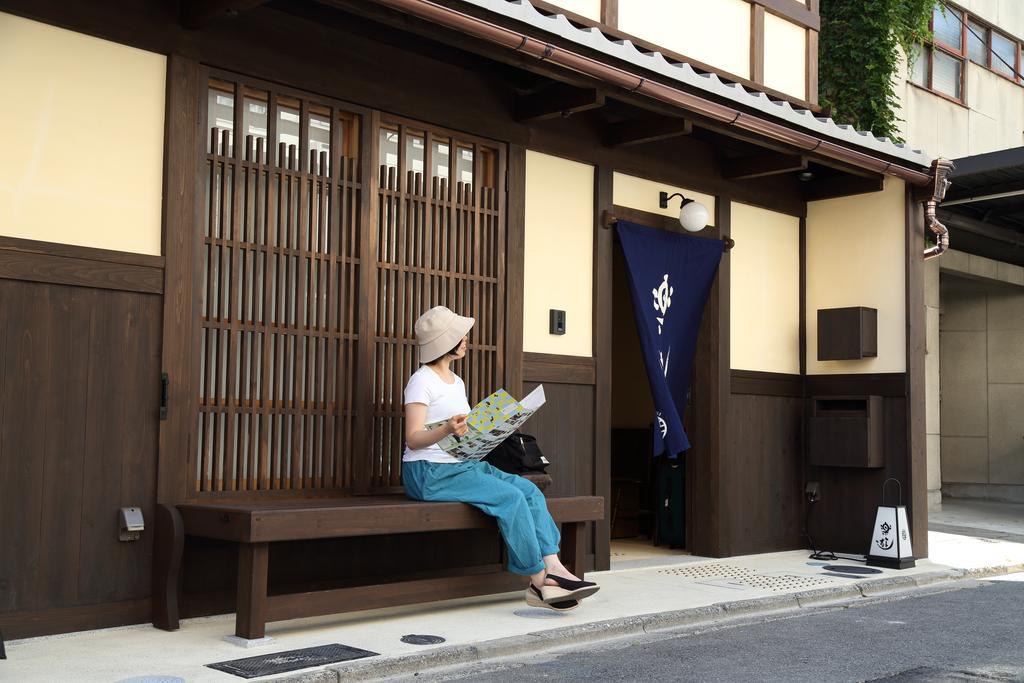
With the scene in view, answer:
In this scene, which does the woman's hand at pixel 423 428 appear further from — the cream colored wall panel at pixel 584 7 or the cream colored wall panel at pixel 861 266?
the cream colored wall panel at pixel 861 266

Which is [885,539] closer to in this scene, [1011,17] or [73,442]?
[73,442]

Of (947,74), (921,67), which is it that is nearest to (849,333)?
(921,67)

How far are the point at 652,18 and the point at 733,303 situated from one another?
2.52 meters

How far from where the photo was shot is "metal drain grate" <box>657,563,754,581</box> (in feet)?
26.6

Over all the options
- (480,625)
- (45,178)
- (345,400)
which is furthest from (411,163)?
(480,625)

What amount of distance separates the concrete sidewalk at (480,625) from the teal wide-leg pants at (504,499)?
37cm

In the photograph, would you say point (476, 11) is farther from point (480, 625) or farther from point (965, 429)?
point (965, 429)

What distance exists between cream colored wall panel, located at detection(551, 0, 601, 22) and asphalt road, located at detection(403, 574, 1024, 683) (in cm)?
474

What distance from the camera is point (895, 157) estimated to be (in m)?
9.38

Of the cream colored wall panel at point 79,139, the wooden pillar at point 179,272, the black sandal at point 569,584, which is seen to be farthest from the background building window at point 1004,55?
the cream colored wall panel at point 79,139

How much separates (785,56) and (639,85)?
3.89 m

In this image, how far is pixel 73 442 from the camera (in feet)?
18.3

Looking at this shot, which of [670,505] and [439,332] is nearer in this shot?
[439,332]

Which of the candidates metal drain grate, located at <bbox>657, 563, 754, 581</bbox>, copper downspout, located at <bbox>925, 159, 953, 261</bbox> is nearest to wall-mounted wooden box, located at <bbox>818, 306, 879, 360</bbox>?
copper downspout, located at <bbox>925, 159, 953, 261</bbox>
